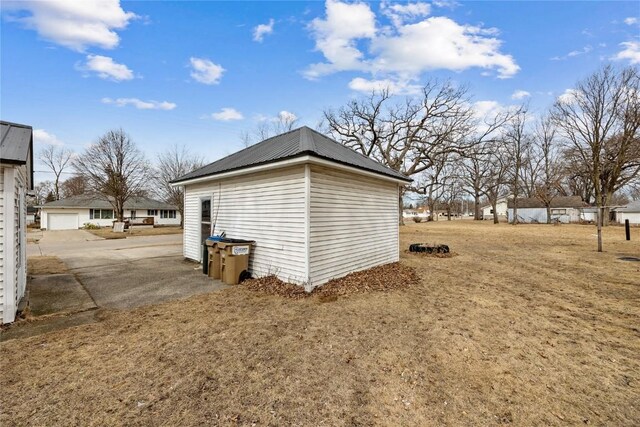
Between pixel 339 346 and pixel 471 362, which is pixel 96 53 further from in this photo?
pixel 471 362

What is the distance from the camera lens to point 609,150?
26.3 meters

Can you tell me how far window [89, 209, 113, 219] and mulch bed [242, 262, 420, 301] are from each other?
36.0m

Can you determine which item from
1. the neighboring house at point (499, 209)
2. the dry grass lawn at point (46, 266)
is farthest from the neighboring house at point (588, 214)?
the dry grass lawn at point (46, 266)

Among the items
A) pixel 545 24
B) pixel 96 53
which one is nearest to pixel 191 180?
pixel 96 53

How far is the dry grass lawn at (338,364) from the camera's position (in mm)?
2404

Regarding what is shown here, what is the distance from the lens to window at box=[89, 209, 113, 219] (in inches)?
1277

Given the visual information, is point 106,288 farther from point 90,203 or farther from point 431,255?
point 90,203

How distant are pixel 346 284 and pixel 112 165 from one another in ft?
96.5

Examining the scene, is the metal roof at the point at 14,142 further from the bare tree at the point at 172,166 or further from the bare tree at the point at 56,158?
the bare tree at the point at 56,158

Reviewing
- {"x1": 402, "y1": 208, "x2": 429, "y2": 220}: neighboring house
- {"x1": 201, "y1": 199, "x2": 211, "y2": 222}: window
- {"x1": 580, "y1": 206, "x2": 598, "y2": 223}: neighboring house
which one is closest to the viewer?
{"x1": 201, "y1": 199, "x2": 211, "y2": 222}: window

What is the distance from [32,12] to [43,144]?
49263 millimetres

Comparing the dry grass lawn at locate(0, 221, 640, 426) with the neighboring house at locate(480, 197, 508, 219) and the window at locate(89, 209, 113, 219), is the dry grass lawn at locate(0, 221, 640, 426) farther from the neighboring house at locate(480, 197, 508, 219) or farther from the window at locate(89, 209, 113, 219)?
the neighboring house at locate(480, 197, 508, 219)

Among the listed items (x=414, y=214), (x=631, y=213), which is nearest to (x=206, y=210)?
(x=631, y=213)

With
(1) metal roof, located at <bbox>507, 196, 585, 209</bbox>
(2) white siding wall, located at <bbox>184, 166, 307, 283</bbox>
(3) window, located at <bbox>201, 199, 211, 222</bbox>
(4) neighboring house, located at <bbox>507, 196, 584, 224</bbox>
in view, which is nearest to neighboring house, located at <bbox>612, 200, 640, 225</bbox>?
(1) metal roof, located at <bbox>507, 196, 585, 209</bbox>
